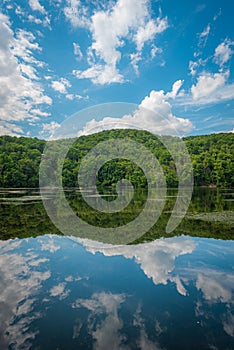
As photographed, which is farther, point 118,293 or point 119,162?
point 119,162

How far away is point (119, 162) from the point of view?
6209cm

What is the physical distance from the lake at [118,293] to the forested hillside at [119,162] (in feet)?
141

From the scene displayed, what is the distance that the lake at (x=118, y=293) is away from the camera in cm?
323

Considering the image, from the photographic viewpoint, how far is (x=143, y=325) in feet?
11.4

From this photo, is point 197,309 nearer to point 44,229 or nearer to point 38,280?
point 38,280

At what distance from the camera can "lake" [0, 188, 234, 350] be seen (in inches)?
127

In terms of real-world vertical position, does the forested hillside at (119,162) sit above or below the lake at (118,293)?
above

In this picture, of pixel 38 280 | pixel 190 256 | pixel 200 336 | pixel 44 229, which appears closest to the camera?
pixel 200 336

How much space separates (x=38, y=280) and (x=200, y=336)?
3.31m

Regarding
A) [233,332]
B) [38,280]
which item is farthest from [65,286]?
[233,332]

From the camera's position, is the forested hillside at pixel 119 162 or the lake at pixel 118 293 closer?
the lake at pixel 118 293

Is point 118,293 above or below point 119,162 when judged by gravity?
below

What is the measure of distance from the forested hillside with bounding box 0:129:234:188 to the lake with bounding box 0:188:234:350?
1691 inches

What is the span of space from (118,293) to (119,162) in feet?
190
